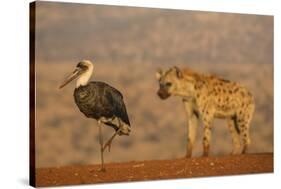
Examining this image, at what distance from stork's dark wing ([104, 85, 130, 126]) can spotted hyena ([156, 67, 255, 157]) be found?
0.59 m

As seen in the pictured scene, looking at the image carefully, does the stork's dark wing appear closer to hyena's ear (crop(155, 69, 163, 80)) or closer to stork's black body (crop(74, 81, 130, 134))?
stork's black body (crop(74, 81, 130, 134))

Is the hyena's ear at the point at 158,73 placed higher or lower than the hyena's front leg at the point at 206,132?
higher

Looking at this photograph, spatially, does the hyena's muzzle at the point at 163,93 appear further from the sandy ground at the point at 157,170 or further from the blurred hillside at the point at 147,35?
the sandy ground at the point at 157,170

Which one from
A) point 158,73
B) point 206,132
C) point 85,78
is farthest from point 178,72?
point 85,78

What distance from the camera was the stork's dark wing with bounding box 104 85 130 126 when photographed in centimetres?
923

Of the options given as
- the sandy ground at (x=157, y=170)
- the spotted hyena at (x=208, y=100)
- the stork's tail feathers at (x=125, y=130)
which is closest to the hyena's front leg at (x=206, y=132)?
the spotted hyena at (x=208, y=100)

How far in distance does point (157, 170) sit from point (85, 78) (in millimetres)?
1572

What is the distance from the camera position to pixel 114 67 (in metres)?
9.30

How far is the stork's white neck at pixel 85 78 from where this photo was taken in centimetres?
907

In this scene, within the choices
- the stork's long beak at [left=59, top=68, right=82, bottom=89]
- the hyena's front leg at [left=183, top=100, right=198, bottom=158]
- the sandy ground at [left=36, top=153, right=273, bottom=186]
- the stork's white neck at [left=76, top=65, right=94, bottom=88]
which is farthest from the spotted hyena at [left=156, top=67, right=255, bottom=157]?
the stork's long beak at [left=59, top=68, right=82, bottom=89]

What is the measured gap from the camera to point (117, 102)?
930 centimetres

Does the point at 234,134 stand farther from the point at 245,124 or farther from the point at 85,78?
the point at 85,78

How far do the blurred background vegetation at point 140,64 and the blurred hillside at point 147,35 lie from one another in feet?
0.04

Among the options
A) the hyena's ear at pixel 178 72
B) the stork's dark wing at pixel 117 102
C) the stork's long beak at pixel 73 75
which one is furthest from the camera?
the hyena's ear at pixel 178 72
